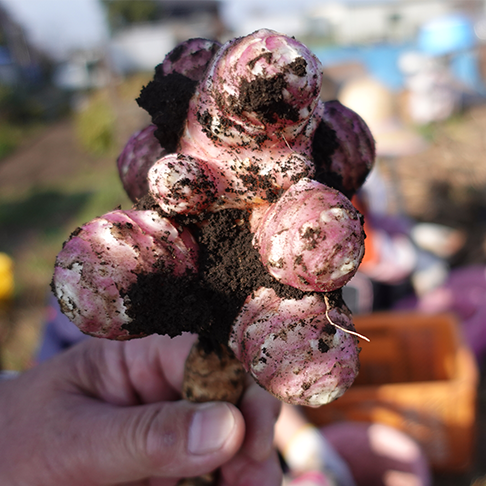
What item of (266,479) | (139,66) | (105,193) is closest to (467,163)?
(105,193)

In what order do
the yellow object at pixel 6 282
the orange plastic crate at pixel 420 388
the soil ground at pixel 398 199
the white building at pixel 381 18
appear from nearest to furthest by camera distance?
1. the orange plastic crate at pixel 420 388
2. the soil ground at pixel 398 199
3. the yellow object at pixel 6 282
4. the white building at pixel 381 18

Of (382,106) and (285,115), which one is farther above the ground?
(285,115)

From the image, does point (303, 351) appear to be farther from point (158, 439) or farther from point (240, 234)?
point (158, 439)

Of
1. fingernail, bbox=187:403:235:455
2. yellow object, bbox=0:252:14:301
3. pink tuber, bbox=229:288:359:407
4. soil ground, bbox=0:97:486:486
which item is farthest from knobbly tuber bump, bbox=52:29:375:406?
yellow object, bbox=0:252:14:301

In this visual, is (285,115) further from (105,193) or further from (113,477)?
(105,193)

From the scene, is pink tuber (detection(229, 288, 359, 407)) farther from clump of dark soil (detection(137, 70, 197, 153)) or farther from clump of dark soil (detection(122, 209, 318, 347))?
clump of dark soil (detection(137, 70, 197, 153))

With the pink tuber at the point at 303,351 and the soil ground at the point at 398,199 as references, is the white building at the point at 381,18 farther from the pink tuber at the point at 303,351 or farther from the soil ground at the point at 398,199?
the pink tuber at the point at 303,351


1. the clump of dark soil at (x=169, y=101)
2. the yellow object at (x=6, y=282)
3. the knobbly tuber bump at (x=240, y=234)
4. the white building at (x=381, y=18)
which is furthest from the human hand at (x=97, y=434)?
the white building at (x=381, y=18)
